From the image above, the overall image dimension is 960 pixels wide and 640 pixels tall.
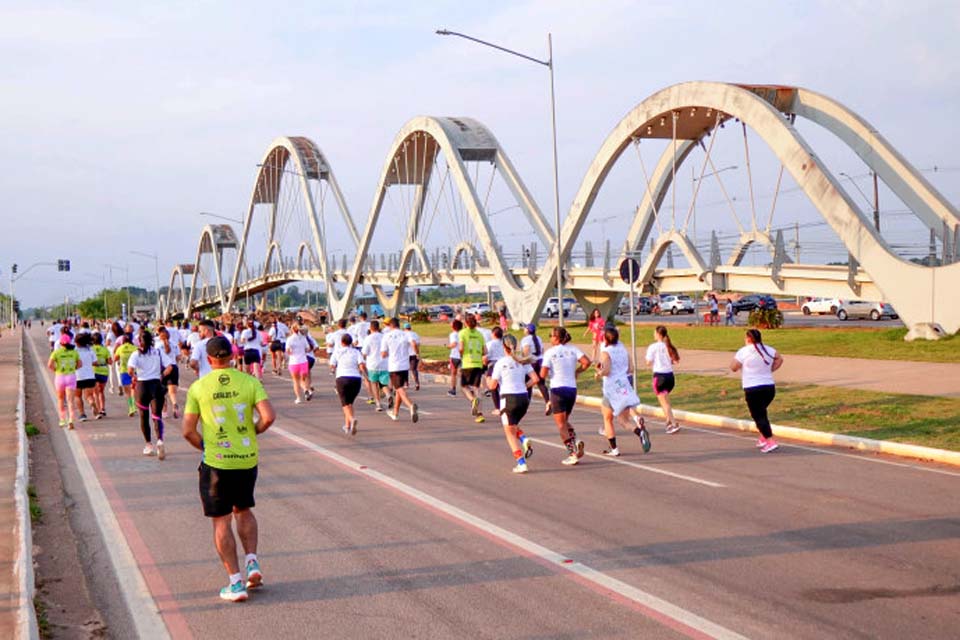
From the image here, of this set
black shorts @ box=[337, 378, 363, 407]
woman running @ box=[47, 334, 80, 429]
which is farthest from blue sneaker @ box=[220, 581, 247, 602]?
woman running @ box=[47, 334, 80, 429]

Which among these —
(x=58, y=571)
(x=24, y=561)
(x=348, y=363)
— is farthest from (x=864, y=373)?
(x=24, y=561)

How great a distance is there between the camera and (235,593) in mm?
6926

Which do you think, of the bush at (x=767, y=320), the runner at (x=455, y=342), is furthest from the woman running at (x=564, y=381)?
the bush at (x=767, y=320)

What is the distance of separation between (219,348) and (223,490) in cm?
96

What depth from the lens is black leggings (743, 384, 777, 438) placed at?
13.1 m

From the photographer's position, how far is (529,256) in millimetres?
→ 47625

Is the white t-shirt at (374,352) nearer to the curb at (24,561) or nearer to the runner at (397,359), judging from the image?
the runner at (397,359)

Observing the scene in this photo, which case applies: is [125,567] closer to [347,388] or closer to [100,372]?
[347,388]

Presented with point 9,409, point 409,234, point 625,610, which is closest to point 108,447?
point 9,409

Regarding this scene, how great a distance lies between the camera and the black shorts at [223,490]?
696cm

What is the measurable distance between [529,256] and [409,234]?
17.3 metres

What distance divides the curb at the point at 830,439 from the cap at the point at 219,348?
29.5ft

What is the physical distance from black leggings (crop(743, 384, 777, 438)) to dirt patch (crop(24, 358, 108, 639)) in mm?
8134

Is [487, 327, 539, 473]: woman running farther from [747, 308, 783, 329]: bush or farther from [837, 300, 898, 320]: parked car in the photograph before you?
[837, 300, 898, 320]: parked car
